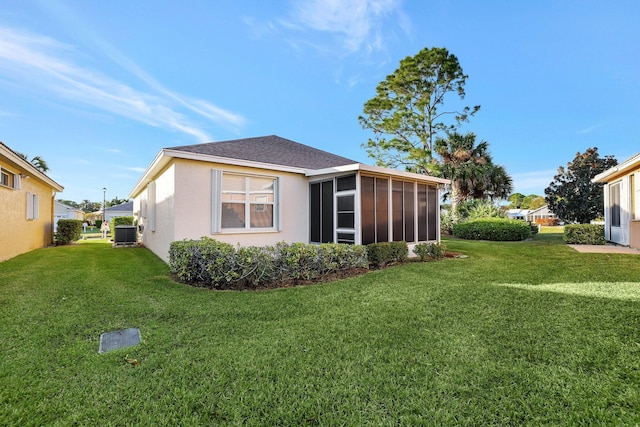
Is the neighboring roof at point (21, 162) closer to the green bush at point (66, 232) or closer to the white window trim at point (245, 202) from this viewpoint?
the green bush at point (66, 232)

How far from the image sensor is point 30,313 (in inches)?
162

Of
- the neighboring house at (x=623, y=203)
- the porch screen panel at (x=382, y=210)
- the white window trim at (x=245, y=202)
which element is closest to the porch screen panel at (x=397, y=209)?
the porch screen panel at (x=382, y=210)

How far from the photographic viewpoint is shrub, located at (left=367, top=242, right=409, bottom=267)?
8023 millimetres

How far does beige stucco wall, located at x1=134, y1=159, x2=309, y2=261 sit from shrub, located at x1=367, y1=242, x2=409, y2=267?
8.87ft

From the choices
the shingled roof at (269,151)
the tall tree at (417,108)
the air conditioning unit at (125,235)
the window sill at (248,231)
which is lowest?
the air conditioning unit at (125,235)

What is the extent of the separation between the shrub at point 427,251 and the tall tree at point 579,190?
2161 centimetres

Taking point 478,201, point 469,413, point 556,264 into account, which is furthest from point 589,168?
point 469,413

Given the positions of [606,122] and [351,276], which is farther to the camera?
[606,122]

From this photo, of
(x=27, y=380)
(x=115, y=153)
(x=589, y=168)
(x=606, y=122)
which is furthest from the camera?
(x=589, y=168)

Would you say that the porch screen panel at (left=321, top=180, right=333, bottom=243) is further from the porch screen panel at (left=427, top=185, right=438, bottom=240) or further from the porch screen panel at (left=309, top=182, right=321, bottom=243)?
the porch screen panel at (left=427, top=185, right=438, bottom=240)

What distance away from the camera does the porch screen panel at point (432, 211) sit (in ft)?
34.8

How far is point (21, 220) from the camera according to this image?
10414 millimetres

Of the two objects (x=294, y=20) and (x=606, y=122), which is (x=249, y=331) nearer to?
(x=294, y=20)

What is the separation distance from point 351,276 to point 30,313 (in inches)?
225
